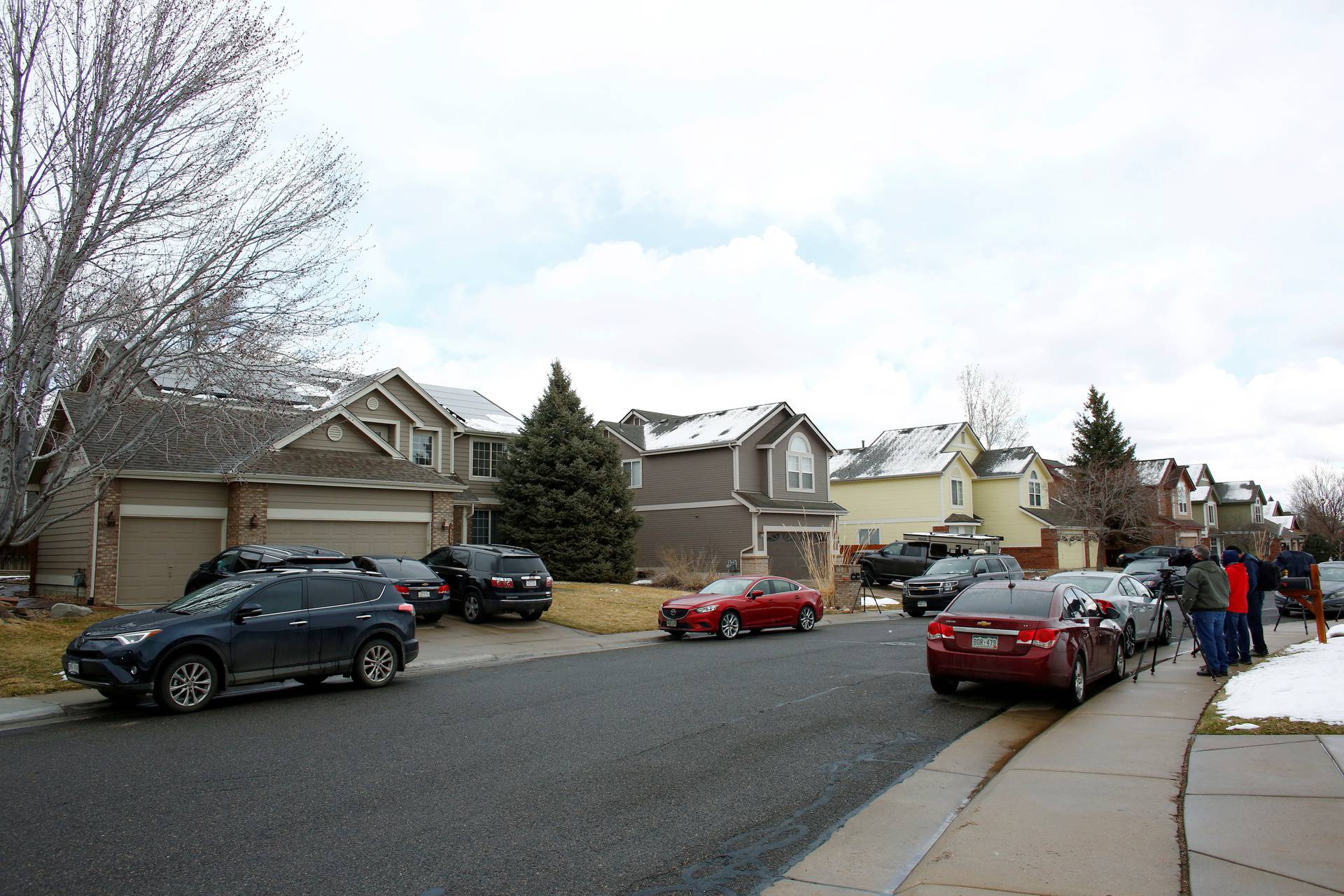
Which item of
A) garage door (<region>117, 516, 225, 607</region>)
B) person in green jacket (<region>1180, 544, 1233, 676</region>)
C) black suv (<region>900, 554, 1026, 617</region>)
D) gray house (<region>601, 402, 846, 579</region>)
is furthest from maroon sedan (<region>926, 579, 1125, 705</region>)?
gray house (<region>601, 402, 846, 579</region>)

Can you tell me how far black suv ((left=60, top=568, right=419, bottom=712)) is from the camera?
1055 cm

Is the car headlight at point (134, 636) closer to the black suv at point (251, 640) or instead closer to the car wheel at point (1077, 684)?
the black suv at point (251, 640)

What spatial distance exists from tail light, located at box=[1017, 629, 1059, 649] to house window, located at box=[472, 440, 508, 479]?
25224 mm

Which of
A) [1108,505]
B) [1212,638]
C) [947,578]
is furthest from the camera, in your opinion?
[1108,505]

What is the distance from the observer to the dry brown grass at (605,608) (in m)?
20.9

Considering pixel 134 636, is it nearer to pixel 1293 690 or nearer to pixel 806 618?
pixel 1293 690

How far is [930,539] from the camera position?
3403 cm

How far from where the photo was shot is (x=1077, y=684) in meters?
11.0

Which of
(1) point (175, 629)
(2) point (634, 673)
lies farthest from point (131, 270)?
(2) point (634, 673)

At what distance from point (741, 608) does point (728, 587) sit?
85 centimetres

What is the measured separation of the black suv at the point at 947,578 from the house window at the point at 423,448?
16.1 m

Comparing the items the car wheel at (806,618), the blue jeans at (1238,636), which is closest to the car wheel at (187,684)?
the car wheel at (806,618)

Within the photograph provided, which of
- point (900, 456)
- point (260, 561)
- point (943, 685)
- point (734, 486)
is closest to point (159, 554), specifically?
point (260, 561)

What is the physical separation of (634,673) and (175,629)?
6.18 meters
